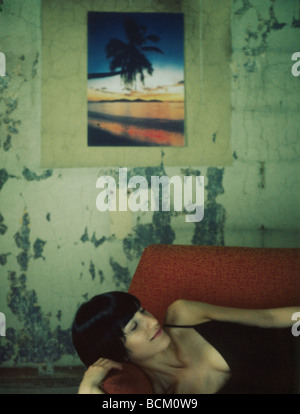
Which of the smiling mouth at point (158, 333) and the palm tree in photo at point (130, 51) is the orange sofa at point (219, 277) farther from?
the palm tree in photo at point (130, 51)

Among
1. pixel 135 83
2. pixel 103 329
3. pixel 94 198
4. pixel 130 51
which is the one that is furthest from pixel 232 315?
pixel 130 51

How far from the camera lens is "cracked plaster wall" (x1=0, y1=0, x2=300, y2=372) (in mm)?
1931

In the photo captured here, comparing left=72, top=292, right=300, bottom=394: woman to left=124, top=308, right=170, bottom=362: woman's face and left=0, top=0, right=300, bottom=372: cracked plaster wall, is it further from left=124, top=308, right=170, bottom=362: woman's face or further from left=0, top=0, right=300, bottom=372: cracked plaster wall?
left=0, top=0, right=300, bottom=372: cracked plaster wall

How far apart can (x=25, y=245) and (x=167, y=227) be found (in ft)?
2.63

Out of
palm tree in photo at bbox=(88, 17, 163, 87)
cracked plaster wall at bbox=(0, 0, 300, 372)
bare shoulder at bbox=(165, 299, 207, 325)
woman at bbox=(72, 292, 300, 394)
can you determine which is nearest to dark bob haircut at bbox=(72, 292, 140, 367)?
woman at bbox=(72, 292, 300, 394)

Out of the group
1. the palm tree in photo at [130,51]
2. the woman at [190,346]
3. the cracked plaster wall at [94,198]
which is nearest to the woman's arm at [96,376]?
the woman at [190,346]

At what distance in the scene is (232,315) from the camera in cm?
118

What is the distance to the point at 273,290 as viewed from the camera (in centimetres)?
126

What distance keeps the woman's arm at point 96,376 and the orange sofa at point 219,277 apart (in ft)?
1.09

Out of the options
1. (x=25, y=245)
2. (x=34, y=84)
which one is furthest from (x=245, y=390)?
(x=34, y=84)

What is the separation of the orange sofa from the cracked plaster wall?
2.01ft

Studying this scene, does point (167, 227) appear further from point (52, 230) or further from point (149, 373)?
point (149, 373)

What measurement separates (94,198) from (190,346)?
3.43 feet

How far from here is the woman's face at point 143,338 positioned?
108cm
